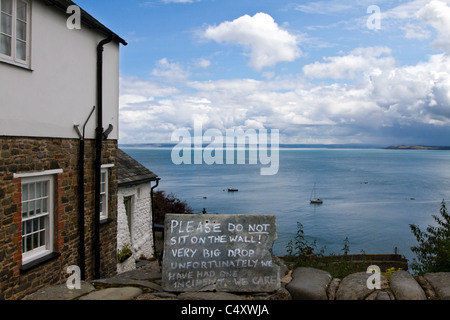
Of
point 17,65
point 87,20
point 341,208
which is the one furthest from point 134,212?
point 341,208

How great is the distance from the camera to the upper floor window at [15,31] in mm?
7359

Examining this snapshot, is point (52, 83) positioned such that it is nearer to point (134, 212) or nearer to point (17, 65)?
point (17, 65)

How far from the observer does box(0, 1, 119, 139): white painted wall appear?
7575 millimetres

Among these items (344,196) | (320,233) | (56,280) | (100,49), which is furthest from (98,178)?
(344,196)

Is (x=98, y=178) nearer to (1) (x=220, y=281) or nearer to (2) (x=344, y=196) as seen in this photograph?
(1) (x=220, y=281)

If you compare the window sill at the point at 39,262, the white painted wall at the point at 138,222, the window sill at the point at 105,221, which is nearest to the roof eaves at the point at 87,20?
the window sill at the point at 105,221

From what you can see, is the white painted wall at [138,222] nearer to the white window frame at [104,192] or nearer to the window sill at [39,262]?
the white window frame at [104,192]

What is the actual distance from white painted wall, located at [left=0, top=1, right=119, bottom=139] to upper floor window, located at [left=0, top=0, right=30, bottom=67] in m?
0.14

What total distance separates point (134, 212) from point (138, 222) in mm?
650

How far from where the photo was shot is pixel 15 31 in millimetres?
7547

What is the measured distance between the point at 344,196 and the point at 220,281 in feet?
283

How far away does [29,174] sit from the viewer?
7957 millimetres

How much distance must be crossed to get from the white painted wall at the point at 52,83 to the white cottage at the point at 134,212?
212 inches

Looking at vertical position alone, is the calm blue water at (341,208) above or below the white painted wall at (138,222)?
below
